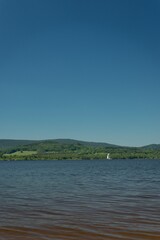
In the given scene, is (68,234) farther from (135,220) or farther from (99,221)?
(135,220)

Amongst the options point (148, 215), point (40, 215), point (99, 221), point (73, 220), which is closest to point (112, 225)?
point (99, 221)

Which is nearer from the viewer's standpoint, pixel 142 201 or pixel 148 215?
pixel 148 215

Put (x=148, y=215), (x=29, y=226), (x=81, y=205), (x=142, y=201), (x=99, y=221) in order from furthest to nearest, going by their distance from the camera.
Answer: (x=142, y=201)
(x=81, y=205)
(x=148, y=215)
(x=99, y=221)
(x=29, y=226)

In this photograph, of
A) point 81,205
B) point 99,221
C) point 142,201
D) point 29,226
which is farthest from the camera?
point 142,201

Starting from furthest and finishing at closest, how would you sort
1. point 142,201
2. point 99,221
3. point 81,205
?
point 142,201, point 81,205, point 99,221

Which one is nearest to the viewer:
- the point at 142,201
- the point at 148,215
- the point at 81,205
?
the point at 148,215

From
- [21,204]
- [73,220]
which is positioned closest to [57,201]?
[21,204]

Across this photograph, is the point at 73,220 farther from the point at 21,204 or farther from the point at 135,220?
the point at 21,204

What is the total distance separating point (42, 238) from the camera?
33.0 ft

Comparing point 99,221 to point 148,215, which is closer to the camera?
point 99,221

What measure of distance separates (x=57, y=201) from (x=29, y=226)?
301 inches

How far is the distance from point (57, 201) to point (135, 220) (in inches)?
298

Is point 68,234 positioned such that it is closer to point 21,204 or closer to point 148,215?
point 148,215

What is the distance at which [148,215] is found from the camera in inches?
555
